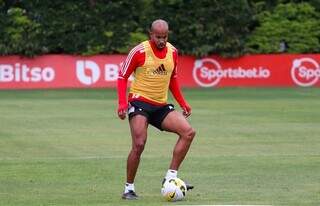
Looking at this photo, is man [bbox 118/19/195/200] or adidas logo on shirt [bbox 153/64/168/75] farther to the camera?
adidas logo on shirt [bbox 153/64/168/75]

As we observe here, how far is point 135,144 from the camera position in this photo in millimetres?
12492

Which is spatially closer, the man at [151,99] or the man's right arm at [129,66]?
the man at [151,99]

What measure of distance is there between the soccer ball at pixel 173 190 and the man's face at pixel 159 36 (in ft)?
5.46

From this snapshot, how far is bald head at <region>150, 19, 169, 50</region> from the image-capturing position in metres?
12.4

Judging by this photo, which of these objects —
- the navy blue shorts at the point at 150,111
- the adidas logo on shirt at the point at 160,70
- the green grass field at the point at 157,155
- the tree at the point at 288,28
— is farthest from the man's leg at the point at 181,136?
the tree at the point at 288,28

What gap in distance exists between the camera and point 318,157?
17.4 metres

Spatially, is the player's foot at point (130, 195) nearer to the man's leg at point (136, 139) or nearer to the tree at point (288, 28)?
the man's leg at point (136, 139)

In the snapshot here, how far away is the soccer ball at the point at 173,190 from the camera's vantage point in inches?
477

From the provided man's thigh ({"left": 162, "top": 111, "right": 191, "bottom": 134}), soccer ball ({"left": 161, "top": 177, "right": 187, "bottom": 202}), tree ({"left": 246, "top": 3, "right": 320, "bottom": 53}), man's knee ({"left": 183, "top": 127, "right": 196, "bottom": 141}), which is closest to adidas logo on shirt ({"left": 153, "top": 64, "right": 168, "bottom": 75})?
man's thigh ({"left": 162, "top": 111, "right": 191, "bottom": 134})

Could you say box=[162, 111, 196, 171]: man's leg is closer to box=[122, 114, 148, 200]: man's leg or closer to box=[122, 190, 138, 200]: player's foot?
box=[122, 114, 148, 200]: man's leg

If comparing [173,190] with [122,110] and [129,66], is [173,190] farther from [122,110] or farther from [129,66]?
[129,66]

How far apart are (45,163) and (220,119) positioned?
10.6m

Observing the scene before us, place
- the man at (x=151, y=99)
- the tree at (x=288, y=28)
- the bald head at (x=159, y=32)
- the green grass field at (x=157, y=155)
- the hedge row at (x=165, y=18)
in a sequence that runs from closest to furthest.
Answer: the bald head at (x=159, y=32) < the man at (x=151, y=99) < the green grass field at (x=157, y=155) < the hedge row at (x=165, y=18) < the tree at (x=288, y=28)

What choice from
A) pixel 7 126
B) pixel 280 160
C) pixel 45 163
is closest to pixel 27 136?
pixel 7 126
